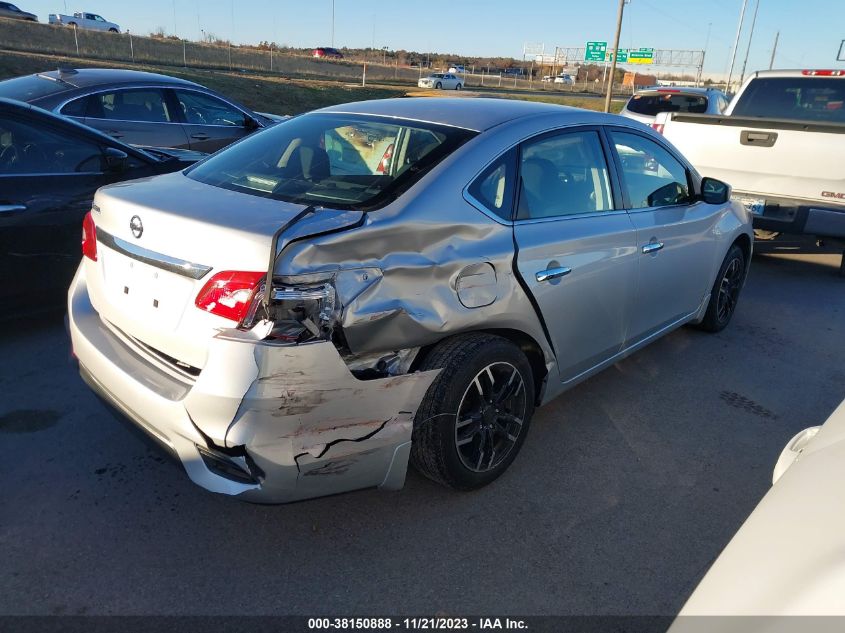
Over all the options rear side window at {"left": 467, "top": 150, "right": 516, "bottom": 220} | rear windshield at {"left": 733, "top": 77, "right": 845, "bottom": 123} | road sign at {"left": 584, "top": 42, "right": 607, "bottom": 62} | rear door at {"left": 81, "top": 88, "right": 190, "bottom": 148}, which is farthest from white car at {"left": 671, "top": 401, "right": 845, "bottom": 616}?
road sign at {"left": 584, "top": 42, "right": 607, "bottom": 62}

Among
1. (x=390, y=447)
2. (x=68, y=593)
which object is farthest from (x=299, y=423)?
(x=68, y=593)

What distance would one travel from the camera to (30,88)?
21.8 ft

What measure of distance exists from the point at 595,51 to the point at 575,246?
5004cm

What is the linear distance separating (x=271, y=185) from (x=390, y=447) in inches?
48.9

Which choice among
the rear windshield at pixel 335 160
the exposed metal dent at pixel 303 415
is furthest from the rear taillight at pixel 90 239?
the exposed metal dent at pixel 303 415

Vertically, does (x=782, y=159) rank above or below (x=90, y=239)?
above

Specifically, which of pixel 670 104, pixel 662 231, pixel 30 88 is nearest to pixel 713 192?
pixel 662 231

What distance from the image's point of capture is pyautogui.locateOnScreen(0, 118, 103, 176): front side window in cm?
418

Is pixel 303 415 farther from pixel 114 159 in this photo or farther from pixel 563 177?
pixel 114 159

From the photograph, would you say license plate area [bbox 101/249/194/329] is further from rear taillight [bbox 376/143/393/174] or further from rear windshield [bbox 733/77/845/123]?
rear windshield [bbox 733/77/845/123]

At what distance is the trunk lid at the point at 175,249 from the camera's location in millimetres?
2254

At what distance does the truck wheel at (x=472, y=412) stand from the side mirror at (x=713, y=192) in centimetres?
226

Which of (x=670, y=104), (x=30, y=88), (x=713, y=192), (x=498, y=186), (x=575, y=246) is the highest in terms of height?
(x=670, y=104)

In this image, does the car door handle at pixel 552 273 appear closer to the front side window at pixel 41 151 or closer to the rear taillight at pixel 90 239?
the rear taillight at pixel 90 239
